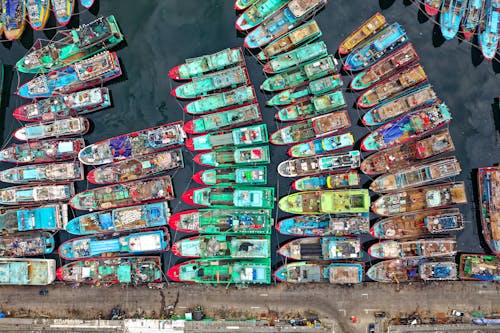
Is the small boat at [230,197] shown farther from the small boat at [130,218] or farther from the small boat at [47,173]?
the small boat at [47,173]

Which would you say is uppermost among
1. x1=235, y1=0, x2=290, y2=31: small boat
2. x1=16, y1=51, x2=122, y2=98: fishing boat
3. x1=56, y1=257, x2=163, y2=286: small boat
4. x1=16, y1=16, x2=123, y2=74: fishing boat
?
x1=235, y1=0, x2=290, y2=31: small boat

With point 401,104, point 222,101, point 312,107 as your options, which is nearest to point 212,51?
point 222,101

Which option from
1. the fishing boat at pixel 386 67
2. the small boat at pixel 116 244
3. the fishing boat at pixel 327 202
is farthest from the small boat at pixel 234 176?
the fishing boat at pixel 386 67

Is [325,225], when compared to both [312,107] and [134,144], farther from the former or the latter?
[134,144]

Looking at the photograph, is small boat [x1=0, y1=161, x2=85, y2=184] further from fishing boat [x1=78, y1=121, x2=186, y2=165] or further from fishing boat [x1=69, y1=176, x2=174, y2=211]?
fishing boat [x1=69, y1=176, x2=174, y2=211]

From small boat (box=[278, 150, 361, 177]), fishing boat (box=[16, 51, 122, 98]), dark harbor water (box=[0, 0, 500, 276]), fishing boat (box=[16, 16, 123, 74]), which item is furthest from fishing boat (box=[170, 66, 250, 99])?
small boat (box=[278, 150, 361, 177])

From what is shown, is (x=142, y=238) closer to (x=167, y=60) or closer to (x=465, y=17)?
(x=167, y=60)
